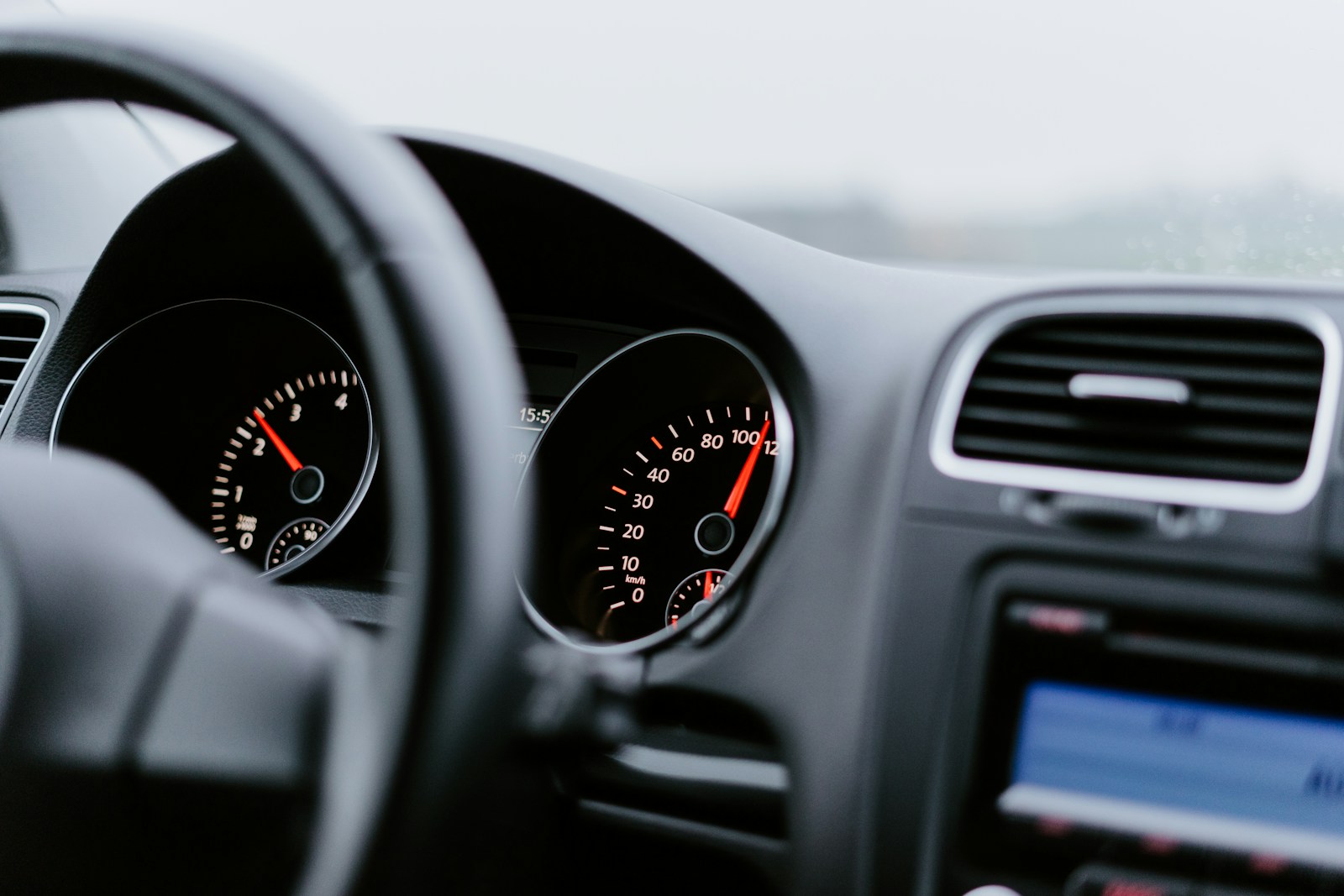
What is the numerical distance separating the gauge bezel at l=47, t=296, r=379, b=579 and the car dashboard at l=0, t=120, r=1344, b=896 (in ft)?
0.10

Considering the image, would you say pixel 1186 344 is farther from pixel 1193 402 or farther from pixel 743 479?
pixel 743 479

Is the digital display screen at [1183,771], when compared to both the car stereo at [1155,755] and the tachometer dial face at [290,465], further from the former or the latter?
the tachometer dial face at [290,465]

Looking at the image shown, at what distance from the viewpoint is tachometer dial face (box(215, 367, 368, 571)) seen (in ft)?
6.59

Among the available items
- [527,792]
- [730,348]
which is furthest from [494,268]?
[527,792]

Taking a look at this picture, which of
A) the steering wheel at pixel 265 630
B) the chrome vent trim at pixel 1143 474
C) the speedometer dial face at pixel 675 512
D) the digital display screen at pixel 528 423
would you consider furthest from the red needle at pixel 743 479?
the steering wheel at pixel 265 630

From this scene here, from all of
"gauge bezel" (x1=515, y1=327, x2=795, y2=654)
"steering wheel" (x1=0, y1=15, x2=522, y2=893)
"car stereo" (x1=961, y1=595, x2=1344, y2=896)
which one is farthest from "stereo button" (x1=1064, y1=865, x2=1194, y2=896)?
"steering wheel" (x1=0, y1=15, x2=522, y2=893)

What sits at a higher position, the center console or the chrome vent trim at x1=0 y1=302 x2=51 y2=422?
the chrome vent trim at x1=0 y1=302 x2=51 y2=422

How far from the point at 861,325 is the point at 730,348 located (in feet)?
0.88

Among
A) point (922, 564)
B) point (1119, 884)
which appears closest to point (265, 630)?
point (922, 564)

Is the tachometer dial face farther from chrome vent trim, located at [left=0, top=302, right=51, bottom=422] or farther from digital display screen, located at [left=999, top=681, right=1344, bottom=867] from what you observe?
digital display screen, located at [left=999, top=681, right=1344, bottom=867]

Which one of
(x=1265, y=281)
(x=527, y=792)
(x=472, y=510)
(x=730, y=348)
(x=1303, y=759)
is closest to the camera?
(x=472, y=510)

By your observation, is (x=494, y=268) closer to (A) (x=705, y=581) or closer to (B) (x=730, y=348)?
(B) (x=730, y=348)

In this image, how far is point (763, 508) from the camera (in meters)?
1.57

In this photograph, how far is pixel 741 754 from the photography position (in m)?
1.42
